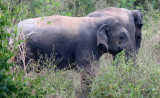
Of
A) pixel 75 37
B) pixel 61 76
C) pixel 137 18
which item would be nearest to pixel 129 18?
pixel 137 18

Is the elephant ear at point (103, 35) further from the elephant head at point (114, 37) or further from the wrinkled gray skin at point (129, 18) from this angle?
the wrinkled gray skin at point (129, 18)

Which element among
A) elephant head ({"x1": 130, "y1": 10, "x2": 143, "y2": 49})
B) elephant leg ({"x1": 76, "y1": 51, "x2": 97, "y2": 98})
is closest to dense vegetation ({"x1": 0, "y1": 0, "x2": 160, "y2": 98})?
elephant leg ({"x1": 76, "y1": 51, "x2": 97, "y2": 98})

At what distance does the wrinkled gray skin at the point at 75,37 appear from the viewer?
581 centimetres

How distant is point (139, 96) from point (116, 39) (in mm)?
2189

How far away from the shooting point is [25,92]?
3562mm

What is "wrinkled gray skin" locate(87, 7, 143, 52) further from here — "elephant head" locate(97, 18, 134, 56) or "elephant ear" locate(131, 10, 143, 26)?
"elephant head" locate(97, 18, 134, 56)

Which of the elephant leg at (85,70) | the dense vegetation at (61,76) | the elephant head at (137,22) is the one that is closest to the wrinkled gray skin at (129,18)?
the elephant head at (137,22)

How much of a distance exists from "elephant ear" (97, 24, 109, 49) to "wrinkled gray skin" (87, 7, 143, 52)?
0.59 m

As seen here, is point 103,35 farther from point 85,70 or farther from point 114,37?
point 85,70

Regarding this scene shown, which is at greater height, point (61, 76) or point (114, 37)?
point (114, 37)

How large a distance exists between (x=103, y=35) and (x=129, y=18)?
1.57m

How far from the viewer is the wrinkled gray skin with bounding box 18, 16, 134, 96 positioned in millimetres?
5805

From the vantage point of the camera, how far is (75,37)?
20.1 ft

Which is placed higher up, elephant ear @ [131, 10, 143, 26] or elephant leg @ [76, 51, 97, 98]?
elephant ear @ [131, 10, 143, 26]
